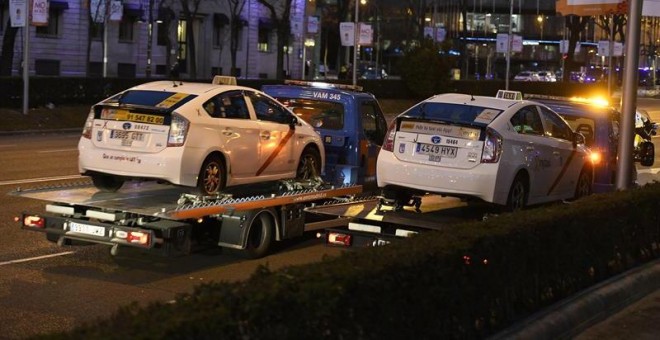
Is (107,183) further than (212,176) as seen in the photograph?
Yes

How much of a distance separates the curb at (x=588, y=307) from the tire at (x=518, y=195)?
1587 millimetres

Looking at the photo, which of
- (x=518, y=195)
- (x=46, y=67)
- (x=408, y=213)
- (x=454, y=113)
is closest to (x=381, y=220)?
(x=408, y=213)

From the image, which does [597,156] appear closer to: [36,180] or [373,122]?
[373,122]

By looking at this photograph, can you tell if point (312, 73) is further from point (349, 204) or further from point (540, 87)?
point (349, 204)

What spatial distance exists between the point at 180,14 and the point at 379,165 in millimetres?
53695

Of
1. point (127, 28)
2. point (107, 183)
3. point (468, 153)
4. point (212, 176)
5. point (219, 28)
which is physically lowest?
point (107, 183)

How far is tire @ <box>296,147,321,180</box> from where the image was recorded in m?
11.7

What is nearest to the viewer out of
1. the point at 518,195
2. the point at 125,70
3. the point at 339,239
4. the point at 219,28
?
the point at 339,239

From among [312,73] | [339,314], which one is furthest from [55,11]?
[339,314]

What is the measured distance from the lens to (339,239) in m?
9.49

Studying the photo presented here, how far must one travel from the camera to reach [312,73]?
72000 mm

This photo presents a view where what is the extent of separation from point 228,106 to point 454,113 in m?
2.58

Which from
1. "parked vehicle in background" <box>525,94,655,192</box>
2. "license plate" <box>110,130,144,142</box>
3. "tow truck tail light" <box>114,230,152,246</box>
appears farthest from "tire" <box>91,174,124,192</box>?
"parked vehicle in background" <box>525,94,655,192</box>

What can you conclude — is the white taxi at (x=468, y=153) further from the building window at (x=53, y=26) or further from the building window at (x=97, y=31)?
the building window at (x=53, y=26)
